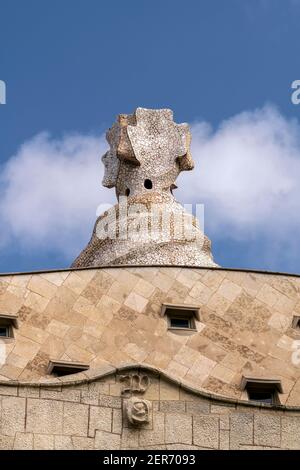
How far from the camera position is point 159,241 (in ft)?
112

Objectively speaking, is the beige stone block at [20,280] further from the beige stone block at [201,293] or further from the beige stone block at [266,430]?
the beige stone block at [266,430]

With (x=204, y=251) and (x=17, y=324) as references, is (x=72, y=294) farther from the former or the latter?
(x=204, y=251)

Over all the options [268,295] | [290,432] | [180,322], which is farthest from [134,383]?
[268,295]

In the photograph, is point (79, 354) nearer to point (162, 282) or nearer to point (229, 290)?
point (162, 282)

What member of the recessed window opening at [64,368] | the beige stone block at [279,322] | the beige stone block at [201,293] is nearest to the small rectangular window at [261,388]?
the beige stone block at [279,322]

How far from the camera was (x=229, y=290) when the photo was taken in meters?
31.1

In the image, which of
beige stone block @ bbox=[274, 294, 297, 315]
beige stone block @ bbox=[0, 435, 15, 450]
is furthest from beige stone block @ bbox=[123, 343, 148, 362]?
beige stone block @ bbox=[0, 435, 15, 450]

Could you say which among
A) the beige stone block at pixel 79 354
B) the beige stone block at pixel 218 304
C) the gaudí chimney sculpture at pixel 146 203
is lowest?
the beige stone block at pixel 79 354

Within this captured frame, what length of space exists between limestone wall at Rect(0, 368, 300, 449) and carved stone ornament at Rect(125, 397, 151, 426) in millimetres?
59

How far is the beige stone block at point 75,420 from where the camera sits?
1007 inches

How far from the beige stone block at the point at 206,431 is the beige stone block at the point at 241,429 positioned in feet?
0.74

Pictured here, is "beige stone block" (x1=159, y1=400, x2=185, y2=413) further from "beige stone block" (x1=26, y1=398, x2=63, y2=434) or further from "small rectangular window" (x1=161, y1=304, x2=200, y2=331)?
"small rectangular window" (x1=161, y1=304, x2=200, y2=331)

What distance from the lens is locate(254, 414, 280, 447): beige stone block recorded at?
2606cm
